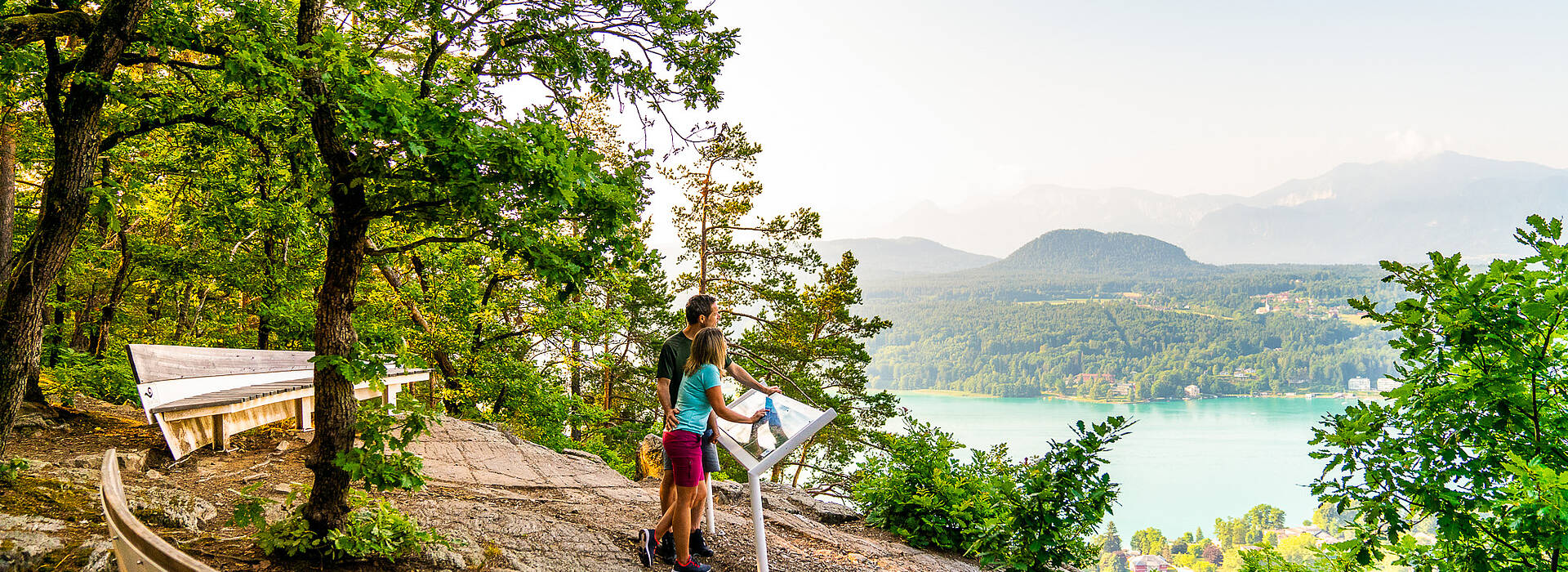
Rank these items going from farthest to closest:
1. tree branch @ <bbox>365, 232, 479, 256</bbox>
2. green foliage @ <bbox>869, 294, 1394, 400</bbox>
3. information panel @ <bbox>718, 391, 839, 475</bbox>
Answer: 1. green foliage @ <bbox>869, 294, 1394, 400</bbox>
2. information panel @ <bbox>718, 391, 839, 475</bbox>
3. tree branch @ <bbox>365, 232, 479, 256</bbox>

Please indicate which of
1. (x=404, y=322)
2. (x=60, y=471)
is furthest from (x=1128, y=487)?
(x=60, y=471)

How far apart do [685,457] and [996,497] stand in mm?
2954

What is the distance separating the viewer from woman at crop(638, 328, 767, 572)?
12.3ft

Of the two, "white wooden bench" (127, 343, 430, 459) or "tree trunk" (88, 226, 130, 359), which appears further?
"tree trunk" (88, 226, 130, 359)

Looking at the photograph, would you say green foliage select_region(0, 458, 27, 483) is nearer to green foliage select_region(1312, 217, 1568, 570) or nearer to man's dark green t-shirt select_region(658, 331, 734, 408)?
man's dark green t-shirt select_region(658, 331, 734, 408)

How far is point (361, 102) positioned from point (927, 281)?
195 m

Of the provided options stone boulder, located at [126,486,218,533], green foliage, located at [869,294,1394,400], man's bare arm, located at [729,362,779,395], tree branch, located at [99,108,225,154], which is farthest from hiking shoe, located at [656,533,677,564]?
green foliage, located at [869,294,1394,400]

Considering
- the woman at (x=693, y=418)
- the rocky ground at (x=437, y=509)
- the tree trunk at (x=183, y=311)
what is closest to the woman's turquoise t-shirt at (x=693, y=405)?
the woman at (x=693, y=418)

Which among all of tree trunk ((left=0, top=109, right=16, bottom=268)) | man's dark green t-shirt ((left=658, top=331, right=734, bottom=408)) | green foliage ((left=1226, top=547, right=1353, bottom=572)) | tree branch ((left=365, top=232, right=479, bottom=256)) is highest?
tree trunk ((left=0, top=109, right=16, bottom=268))

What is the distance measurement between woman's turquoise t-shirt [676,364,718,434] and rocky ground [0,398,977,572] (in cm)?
105

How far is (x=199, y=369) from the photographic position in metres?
6.20

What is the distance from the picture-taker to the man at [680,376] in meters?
4.12

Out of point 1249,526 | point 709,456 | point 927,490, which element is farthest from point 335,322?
point 1249,526

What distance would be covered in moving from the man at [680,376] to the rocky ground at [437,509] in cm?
36
